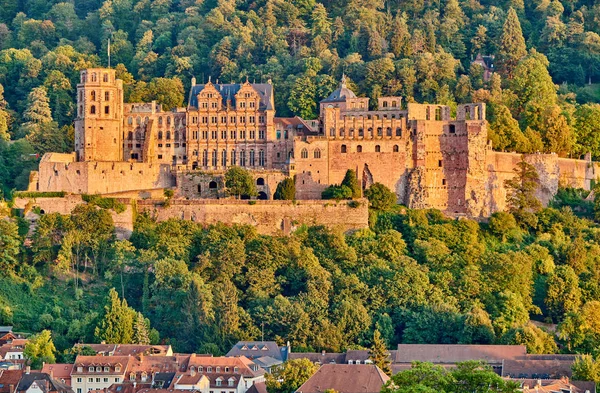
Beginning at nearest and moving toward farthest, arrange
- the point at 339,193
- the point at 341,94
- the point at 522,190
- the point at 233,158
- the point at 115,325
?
the point at 115,325 < the point at 339,193 < the point at 233,158 < the point at 522,190 < the point at 341,94

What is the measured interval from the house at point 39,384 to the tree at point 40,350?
278cm

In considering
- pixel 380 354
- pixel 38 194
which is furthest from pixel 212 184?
pixel 380 354

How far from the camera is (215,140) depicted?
90250 mm

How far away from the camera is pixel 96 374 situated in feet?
240

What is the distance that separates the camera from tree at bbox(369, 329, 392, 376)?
7294 centimetres

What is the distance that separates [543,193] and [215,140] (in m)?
17.5

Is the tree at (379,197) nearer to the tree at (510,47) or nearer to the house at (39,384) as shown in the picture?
the tree at (510,47)

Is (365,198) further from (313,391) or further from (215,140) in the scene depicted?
(313,391)

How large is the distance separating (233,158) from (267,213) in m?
5.11

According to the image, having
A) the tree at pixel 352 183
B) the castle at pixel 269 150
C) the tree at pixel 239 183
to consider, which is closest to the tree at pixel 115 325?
the castle at pixel 269 150

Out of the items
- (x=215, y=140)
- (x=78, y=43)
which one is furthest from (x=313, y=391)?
(x=78, y=43)

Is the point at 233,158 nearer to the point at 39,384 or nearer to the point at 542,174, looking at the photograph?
the point at 542,174

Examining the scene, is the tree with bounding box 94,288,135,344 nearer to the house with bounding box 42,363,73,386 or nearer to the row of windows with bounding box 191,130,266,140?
the house with bounding box 42,363,73,386

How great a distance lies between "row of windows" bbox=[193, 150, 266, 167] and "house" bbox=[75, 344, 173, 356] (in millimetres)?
15845
